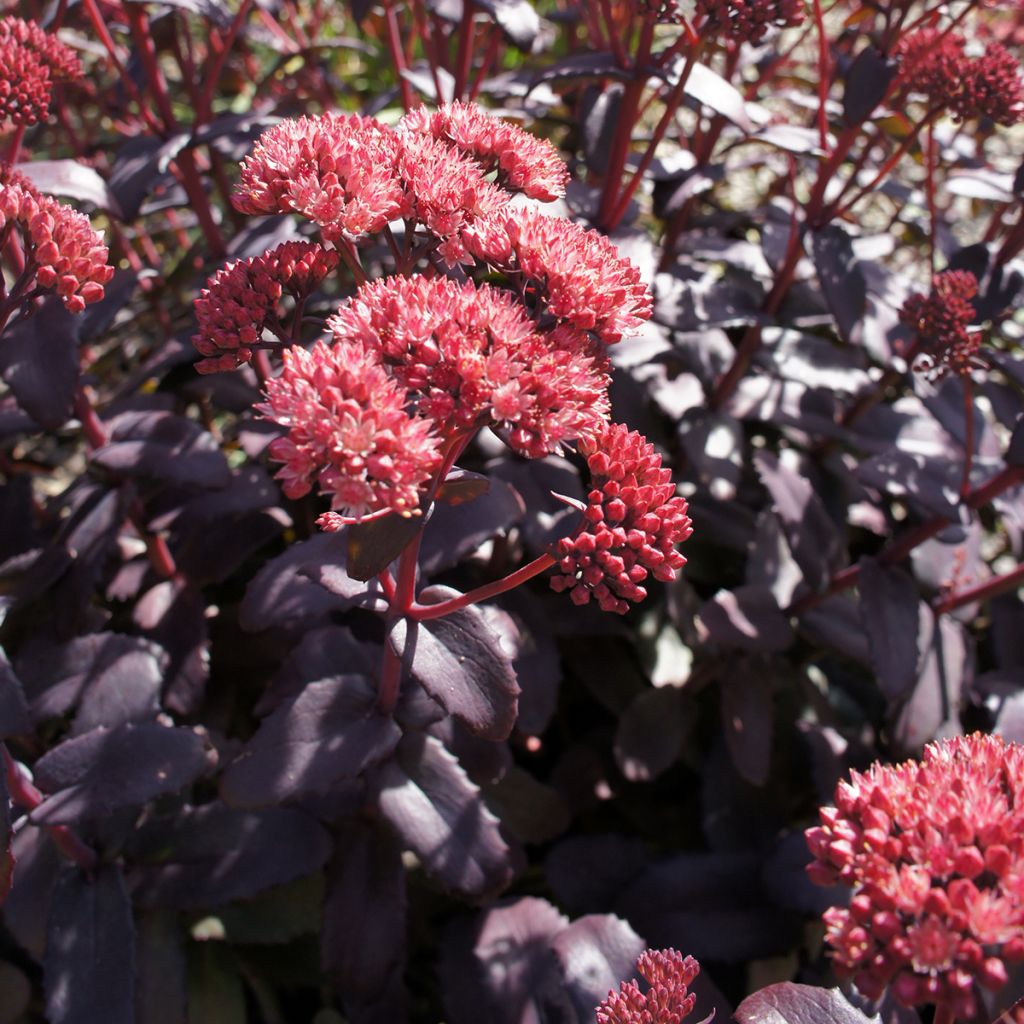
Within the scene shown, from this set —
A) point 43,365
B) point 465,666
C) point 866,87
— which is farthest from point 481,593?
point 866,87

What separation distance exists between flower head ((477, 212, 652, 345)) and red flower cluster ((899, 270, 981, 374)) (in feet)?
2.41

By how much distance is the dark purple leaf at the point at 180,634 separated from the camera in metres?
1.72

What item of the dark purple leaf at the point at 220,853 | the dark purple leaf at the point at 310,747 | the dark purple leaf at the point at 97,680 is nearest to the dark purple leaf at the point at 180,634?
the dark purple leaf at the point at 97,680

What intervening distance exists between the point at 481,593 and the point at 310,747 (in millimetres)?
365

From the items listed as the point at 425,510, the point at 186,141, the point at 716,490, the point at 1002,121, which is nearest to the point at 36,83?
the point at 186,141

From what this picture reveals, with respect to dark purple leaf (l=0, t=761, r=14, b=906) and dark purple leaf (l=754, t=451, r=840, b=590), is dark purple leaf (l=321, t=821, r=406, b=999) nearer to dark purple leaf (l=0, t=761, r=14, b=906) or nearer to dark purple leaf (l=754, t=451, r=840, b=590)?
dark purple leaf (l=0, t=761, r=14, b=906)

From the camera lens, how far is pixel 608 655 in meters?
2.14

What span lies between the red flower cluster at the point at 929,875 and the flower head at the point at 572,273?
560mm

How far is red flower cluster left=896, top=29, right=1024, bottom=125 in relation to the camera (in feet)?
5.56

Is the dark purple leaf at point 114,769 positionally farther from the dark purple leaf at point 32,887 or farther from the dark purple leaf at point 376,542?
the dark purple leaf at point 376,542

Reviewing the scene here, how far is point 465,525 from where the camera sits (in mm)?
1423

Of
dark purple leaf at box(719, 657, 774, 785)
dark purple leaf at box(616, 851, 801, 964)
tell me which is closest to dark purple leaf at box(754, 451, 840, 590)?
dark purple leaf at box(719, 657, 774, 785)

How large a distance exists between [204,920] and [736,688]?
41.8 inches

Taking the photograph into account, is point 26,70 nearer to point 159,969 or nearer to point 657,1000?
point 159,969
